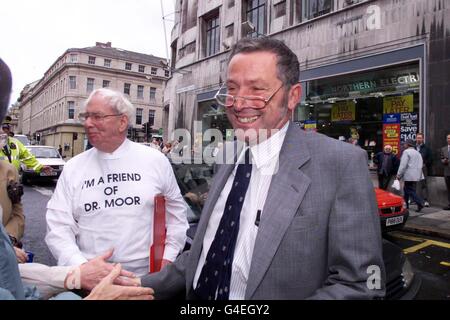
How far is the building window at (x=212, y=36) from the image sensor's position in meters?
18.7

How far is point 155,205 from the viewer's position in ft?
7.64

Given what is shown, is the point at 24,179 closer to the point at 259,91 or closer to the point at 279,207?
the point at 259,91

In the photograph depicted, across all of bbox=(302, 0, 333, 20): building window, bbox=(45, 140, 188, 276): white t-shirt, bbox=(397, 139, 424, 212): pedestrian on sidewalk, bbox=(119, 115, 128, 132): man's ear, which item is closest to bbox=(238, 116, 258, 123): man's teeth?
bbox=(45, 140, 188, 276): white t-shirt

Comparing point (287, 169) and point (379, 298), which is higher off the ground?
point (287, 169)

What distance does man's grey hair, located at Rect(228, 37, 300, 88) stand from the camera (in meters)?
1.43

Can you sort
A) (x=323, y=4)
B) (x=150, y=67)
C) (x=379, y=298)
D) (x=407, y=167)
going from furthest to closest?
(x=150, y=67) → (x=323, y=4) → (x=407, y=167) → (x=379, y=298)

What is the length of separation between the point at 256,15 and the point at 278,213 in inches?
648

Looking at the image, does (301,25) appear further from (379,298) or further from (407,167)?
(379,298)

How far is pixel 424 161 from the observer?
9.59m

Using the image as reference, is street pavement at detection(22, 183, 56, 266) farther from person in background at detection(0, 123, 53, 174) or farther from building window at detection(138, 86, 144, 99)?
building window at detection(138, 86, 144, 99)

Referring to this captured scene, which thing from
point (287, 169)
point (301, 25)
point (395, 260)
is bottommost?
point (395, 260)

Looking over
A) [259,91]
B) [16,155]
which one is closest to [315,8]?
[16,155]
